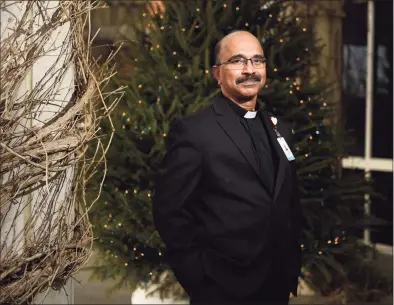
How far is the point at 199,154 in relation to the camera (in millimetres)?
3543

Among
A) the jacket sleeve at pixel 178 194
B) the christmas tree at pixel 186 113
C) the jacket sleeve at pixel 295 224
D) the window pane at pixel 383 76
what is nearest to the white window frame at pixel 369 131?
the window pane at pixel 383 76

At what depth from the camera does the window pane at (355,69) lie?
319 inches

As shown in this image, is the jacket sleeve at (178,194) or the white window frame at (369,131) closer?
the jacket sleeve at (178,194)

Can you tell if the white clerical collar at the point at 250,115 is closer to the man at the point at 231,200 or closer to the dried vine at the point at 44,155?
the man at the point at 231,200

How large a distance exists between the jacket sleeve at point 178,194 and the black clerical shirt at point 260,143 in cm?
24

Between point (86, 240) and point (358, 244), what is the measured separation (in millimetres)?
3382

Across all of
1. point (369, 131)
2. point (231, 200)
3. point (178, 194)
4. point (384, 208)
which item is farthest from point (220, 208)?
point (369, 131)

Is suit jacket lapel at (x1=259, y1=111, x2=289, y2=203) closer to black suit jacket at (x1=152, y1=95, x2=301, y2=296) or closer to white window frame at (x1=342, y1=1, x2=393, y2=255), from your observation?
black suit jacket at (x1=152, y1=95, x2=301, y2=296)

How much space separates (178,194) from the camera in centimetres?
351

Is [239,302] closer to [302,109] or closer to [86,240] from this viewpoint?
[86,240]

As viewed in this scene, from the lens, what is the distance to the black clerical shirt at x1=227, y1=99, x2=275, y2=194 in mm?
3586

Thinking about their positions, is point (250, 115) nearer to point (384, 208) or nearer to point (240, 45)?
point (240, 45)

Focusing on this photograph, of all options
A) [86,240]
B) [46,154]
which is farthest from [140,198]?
[46,154]

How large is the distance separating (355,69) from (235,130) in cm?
471
